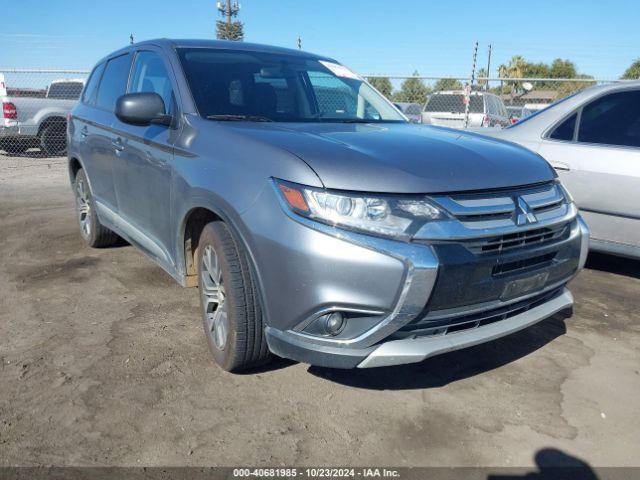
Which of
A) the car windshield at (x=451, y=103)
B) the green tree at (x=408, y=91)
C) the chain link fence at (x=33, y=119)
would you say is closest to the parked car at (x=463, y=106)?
the car windshield at (x=451, y=103)

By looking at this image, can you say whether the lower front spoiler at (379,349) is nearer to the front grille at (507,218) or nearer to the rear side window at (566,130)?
the front grille at (507,218)

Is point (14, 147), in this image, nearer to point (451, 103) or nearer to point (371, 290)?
point (451, 103)

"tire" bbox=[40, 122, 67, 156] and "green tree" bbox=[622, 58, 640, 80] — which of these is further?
"green tree" bbox=[622, 58, 640, 80]

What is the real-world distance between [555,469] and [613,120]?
320 centimetres

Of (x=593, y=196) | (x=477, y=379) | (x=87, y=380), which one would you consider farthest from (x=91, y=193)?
(x=593, y=196)

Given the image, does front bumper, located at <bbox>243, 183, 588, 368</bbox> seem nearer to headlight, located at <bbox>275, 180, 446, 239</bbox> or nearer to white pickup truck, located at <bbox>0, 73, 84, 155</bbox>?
headlight, located at <bbox>275, 180, 446, 239</bbox>

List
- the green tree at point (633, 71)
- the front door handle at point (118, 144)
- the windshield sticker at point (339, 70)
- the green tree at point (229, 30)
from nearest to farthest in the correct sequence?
1. the front door handle at point (118, 144)
2. the windshield sticker at point (339, 70)
3. the green tree at point (229, 30)
4. the green tree at point (633, 71)

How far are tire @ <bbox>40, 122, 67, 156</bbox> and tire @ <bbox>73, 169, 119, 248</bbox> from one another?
795cm

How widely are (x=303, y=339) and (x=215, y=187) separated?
2.88 feet

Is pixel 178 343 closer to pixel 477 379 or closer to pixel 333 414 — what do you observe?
pixel 333 414

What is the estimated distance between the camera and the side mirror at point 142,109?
121 inches

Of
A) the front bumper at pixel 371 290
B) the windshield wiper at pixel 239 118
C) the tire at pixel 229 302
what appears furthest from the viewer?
the windshield wiper at pixel 239 118

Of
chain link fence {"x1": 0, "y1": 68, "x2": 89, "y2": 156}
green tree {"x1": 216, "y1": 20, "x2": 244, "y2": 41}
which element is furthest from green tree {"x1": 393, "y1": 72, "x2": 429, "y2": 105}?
green tree {"x1": 216, "y1": 20, "x2": 244, "y2": 41}

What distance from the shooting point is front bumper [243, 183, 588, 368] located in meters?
2.17
